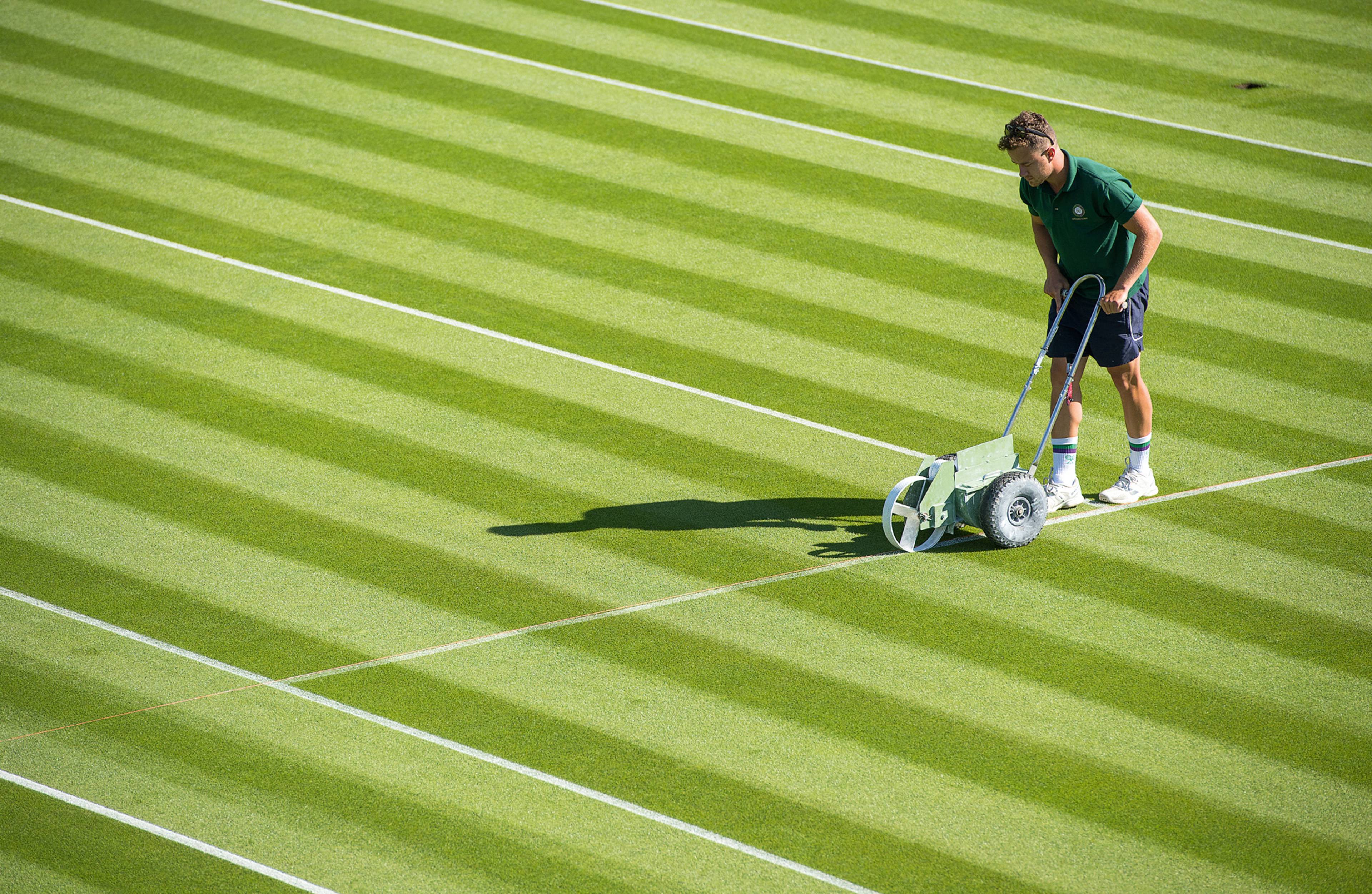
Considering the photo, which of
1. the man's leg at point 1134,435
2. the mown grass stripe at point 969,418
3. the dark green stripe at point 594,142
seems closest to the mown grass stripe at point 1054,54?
the dark green stripe at point 594,142

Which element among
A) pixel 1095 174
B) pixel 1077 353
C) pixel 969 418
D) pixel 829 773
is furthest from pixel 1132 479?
pixel 829 773

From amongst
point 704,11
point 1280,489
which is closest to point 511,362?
point 1280,489

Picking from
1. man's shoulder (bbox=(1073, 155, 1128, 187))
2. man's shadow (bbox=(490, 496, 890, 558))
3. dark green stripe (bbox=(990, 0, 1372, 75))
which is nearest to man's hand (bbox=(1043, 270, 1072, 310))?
man's shoulder (bbox=(1073, 155, 1128, 187))

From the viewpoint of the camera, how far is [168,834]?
6008 mm

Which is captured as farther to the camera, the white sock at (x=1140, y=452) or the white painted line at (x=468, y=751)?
the white sock at (x=1140, y=452)

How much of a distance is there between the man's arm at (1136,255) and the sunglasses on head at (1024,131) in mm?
640

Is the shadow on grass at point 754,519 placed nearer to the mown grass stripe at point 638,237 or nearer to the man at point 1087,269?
A: the man at point 1087,269

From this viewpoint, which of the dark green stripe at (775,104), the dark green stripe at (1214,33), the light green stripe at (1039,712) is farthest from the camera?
the dark green stripe at (1214,33)

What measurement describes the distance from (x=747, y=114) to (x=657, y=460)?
5.82 m

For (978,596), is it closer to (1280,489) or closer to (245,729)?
(1280,489)

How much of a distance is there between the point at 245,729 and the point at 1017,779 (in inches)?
135

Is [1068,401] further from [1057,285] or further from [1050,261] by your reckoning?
[1050,261]

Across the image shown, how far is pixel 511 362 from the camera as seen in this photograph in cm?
998

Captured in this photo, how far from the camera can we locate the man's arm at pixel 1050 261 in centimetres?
799
